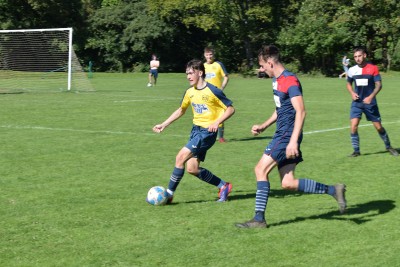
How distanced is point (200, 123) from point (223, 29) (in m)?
48.7

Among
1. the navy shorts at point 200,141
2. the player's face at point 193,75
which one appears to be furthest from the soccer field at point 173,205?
the player's face at point 193,75

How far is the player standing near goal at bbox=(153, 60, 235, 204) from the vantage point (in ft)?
29.5

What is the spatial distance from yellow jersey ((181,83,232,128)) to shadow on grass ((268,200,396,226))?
1.94 metres

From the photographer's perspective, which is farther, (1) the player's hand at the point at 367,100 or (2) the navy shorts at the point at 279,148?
(1) the player's hand at the point at 367,100

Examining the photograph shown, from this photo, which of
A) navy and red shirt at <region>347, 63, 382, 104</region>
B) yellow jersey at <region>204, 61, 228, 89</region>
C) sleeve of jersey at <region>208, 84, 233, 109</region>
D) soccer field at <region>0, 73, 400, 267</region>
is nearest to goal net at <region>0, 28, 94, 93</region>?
soccer field at <region>0, 73, 400, 267</region>

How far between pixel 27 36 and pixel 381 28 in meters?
25.6

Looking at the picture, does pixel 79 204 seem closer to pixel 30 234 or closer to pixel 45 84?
pixel 30 234

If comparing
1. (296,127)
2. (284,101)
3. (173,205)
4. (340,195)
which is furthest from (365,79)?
(296,127)

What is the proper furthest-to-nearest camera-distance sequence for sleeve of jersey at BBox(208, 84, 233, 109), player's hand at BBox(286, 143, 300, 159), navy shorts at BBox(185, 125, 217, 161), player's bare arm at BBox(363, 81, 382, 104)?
→ player's bare arm at BBox(363, 81, 382, 104) < sleeve of jersey at BBox(208, 84, 233, 109) < navy shorts at BBox(185, 125, 217, 161) < player's hand at BBox(286, 143, 300, 159)

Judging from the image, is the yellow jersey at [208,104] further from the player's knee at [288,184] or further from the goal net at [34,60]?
the goal net at [34,60]

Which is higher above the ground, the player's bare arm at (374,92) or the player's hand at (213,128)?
the player's bare arm at (374,92)

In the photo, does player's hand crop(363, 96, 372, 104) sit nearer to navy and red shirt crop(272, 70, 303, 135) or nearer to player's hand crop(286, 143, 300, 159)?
navy and red shirt crop(272, 70, 303, 135)

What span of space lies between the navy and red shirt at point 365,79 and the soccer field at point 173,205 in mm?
1185

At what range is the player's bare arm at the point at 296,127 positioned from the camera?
709 centimetres
